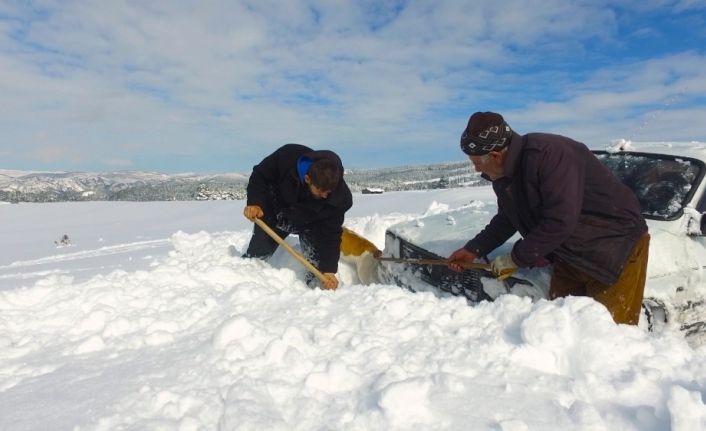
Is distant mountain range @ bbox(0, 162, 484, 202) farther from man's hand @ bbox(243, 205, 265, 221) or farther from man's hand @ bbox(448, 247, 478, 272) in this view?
man's hand @ bbox(448, 247, 478, 272)

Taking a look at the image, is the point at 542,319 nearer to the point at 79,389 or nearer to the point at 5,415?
the point at 79,389

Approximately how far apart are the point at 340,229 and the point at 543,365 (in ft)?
8.93

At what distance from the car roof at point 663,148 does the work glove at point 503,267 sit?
1.77 m

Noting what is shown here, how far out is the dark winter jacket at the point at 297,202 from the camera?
4387 mm

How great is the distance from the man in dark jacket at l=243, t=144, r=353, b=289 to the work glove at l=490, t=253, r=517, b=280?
1.42 meters

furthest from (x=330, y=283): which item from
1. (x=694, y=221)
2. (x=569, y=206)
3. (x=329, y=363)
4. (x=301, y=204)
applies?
(x=694, y=221)

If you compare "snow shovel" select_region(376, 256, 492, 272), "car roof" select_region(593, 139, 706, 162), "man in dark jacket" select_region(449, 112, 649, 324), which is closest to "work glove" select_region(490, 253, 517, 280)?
"snow shovel" select_region(376, 256, 492, 272)

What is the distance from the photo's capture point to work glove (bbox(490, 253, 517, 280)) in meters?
3.10

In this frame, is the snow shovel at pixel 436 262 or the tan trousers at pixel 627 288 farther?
the snow shovel at pixel 436 262

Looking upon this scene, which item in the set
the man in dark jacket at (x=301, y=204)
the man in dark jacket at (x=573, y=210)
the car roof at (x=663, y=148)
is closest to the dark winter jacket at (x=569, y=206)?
the man in dark jacket at (x=573, y=210)

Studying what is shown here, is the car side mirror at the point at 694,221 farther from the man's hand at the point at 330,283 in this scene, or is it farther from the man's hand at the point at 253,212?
the man's hand at the point at 253,212

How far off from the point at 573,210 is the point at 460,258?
3.22ft

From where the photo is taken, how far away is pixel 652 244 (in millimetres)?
3047

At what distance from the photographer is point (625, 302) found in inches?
111
